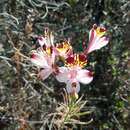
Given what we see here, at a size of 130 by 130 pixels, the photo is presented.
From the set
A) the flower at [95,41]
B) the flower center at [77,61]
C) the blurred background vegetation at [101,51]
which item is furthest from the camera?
the blurred background vegetation at [101,51]

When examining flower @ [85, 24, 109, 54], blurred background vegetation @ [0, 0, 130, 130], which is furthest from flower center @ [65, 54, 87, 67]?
blurred background vegetation @ [0, 0, 130, 130]

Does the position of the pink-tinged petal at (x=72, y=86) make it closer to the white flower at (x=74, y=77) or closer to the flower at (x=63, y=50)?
the white flower at (x=74, y=77)

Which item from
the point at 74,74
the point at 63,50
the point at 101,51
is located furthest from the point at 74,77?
the point at 101,51

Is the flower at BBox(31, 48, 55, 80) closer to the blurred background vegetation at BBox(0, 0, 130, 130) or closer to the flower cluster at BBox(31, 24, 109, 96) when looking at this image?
the flower cluster at BBox(31, 24, 109, 96)

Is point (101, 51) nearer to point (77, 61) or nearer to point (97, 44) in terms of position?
point (97, 44)

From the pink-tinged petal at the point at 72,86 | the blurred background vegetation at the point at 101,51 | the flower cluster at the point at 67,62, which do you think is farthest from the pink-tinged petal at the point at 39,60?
the blurred background vegetation at the point at 101,51

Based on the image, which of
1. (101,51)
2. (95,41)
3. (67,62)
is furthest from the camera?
(101,51)
